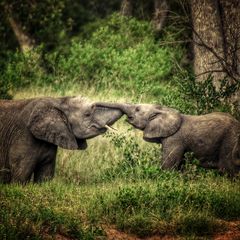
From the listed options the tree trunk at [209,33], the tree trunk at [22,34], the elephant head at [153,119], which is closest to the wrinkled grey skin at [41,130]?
the elephant head at [153,119]

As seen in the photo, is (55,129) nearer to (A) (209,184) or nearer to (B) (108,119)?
(B) (108,119)

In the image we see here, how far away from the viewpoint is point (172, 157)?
12.6m

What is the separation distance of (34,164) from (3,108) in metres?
1.03

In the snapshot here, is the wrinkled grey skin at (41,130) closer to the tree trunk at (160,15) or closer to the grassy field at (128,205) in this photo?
the grassy field at (128,205)

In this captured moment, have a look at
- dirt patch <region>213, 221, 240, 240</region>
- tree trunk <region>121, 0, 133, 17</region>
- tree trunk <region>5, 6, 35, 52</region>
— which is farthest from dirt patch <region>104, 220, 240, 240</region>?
tree trunk <region>5, 6, 35, 52</region>

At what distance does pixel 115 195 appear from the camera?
10.7 m

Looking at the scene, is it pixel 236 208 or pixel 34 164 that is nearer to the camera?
pixel 236 208

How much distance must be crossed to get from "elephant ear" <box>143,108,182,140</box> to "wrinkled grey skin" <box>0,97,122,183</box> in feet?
2.94

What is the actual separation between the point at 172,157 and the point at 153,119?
31.1 inches

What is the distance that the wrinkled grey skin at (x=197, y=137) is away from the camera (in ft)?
41.1

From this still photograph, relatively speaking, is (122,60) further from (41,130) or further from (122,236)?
(122,236)

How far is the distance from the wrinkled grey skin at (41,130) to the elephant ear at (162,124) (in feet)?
2.94

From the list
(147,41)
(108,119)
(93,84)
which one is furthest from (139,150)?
(147,41)

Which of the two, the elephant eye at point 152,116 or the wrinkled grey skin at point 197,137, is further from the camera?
the elephant eye at point 152,116
